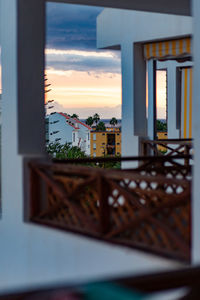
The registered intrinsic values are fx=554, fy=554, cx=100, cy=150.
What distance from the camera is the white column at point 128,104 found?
39.3 ft

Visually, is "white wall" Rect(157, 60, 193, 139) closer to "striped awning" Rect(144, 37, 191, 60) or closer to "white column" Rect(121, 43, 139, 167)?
"white column" Rect(121, 43, 139, 167)

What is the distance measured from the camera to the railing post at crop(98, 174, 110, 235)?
17.6 feet

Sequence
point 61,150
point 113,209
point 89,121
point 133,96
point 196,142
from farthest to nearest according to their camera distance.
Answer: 1. point 89,121
2. point 61,150
3. point 133,96
4. point 113,209
5. point 196,142

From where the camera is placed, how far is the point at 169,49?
11148 millimetres

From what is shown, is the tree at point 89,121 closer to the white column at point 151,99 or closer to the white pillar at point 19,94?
the white column at point 151,99

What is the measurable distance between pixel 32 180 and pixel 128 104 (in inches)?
231

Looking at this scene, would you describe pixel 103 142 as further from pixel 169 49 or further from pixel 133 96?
pixel 169 49

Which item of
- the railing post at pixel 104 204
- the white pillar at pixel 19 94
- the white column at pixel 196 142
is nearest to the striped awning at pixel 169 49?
the white pillar at pixel 19 94

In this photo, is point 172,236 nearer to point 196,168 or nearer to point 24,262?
point 196,168

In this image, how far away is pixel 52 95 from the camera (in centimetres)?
2975

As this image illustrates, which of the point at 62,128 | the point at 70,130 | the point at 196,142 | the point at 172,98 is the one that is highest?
the point at 172,98

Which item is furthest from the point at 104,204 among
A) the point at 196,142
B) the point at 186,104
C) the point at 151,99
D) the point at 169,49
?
the point at 186,104

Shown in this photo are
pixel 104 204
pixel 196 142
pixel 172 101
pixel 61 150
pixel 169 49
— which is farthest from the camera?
pixel 61 150

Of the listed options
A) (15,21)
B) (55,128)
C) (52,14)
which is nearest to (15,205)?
(15,21)
